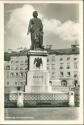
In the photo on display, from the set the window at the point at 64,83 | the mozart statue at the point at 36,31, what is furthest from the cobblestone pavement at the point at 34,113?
the mozart statue at the point at 36,31

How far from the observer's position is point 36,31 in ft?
7.33

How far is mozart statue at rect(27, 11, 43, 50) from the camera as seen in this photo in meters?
2.23

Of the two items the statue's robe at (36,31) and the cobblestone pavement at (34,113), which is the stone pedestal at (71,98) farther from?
the statue's robe at (36,31)

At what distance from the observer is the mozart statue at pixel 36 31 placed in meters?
2.23

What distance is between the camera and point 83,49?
2232mm

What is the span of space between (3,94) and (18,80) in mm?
118

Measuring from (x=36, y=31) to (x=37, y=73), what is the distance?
0.24 m

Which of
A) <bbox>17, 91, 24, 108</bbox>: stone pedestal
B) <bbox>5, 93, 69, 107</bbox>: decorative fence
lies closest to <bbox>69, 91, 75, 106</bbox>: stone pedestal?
<bbox>5, 93, 69, 107</bbox>: decorative fence

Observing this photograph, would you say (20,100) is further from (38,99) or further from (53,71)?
(53,71)

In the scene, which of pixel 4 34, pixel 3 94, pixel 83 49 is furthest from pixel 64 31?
pixel 3 94

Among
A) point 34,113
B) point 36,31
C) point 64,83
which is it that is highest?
point 36,31

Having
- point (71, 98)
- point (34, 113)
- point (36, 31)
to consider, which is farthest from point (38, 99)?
point (36, 31)

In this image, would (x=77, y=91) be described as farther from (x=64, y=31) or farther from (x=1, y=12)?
(x=1, y=12)

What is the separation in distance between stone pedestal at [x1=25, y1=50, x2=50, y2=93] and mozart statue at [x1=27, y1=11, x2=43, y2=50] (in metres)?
0.04
